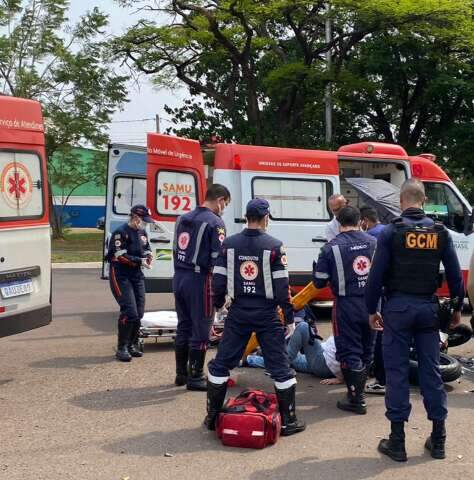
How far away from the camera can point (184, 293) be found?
20.4 feet

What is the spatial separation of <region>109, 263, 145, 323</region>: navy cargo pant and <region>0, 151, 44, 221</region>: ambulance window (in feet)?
3.81

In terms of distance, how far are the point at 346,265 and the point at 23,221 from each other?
321 centimetres

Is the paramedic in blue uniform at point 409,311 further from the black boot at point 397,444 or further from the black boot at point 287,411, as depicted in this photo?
the black boot at point 287,411

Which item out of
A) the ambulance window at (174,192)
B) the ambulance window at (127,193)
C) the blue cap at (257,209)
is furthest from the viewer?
the ambulance window at (127,193)

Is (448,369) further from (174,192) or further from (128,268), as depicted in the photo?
(174,192)

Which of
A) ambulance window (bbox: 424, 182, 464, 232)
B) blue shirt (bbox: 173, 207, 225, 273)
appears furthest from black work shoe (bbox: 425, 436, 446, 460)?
ambulance window (bbox: 424, 182, 464, 232)

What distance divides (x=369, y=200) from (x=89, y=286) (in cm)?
779

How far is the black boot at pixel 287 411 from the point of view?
5066mm

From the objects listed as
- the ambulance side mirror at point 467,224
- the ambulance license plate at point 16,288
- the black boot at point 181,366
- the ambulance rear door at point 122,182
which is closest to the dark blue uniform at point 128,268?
the ambulance license plate at point 16,288

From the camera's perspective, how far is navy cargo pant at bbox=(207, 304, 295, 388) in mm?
5031

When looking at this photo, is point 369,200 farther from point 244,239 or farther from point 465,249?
point 244,239

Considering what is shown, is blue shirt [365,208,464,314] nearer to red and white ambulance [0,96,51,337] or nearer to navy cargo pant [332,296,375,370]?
navy cargo pant [332,296,375,370]

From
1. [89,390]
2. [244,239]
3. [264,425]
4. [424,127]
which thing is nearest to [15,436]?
[89,390]

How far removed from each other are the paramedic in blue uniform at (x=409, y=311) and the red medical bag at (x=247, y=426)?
30.7 inches
